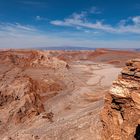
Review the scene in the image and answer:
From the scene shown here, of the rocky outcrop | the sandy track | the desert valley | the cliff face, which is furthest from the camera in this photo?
the rocky outcrop

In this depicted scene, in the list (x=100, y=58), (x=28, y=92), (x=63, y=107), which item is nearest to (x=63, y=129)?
(x=63, y=107)

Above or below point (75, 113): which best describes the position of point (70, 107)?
below

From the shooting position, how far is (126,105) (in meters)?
15.5

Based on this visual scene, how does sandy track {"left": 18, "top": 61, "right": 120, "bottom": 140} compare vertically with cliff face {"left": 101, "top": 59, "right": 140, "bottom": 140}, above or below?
below

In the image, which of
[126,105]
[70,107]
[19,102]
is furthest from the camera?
[19,102]

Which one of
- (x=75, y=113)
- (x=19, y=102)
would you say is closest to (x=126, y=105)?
(x=75, y=113)

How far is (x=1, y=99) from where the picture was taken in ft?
125

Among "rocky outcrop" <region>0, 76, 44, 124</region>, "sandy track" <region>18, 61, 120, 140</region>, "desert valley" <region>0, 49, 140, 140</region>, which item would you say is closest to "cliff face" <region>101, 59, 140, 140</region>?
"desert valley" <region>0, 49, 140, 140</region>

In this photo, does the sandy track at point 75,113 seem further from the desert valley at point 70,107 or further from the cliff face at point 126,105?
the cliff face at point 126,105

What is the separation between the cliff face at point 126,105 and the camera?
49.2 ft

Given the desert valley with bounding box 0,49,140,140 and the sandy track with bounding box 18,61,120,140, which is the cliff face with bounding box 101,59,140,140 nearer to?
the desert valley with bounding box 0,49,140,140

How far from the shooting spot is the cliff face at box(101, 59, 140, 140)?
1500 cm

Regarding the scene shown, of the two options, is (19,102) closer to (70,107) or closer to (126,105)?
(70,107)

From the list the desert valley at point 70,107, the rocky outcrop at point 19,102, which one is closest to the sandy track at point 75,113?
the desert valley at point 70,107
